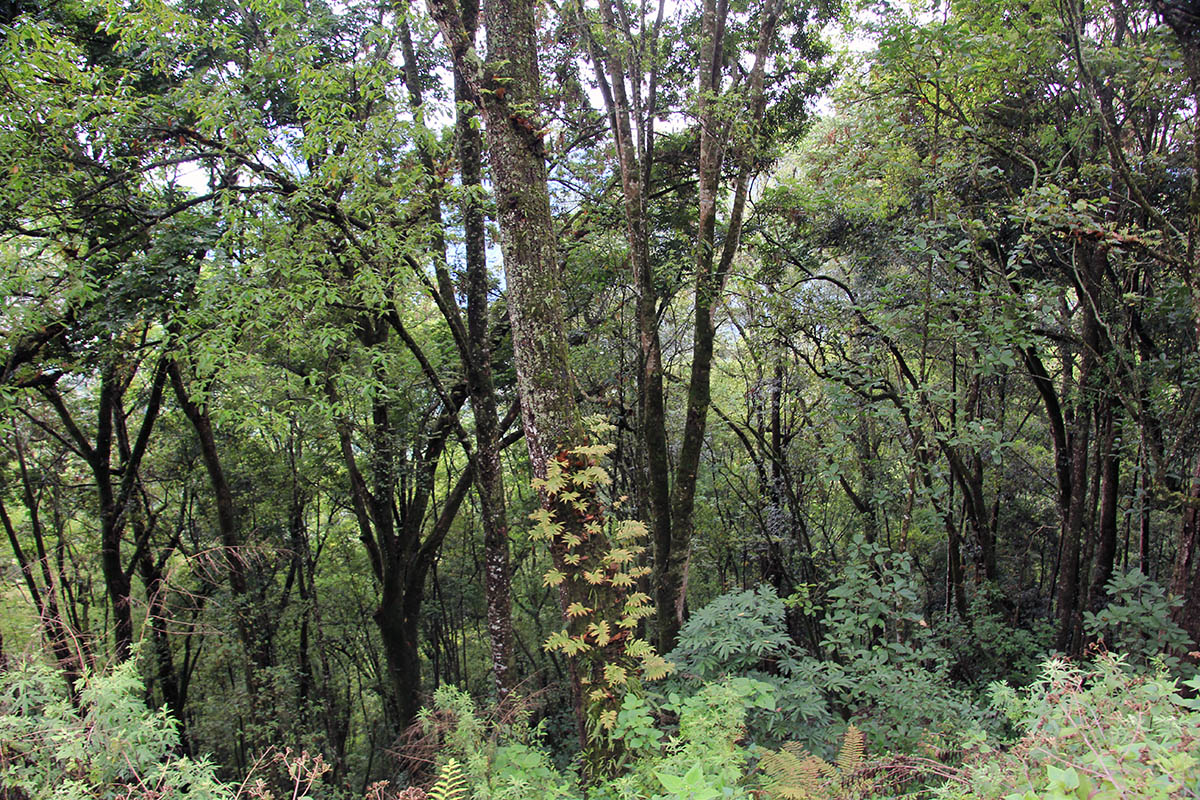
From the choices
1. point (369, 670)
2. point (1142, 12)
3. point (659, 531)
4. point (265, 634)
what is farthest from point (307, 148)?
point (369, 670)

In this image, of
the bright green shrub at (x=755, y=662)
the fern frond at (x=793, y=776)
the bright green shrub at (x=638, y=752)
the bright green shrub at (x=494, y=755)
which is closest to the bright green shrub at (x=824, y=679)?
the bright green shrub at (x=755, y=662)

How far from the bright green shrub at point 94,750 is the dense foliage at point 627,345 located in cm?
2

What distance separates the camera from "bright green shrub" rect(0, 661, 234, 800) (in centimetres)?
204

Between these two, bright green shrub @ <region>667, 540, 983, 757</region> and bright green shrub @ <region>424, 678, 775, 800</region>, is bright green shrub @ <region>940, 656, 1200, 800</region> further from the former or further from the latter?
bright green shrub @ <region>667, 540, 983, 757</region>

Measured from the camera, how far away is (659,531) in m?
6.33

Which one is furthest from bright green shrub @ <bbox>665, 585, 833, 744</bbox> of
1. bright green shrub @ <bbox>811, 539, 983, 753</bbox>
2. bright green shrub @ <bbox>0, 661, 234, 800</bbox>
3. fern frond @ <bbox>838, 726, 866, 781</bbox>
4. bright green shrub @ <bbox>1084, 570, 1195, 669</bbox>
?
bright green shrub @ <bbox>0, 661, 234, 800</bbox>

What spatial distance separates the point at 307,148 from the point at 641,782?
524cm

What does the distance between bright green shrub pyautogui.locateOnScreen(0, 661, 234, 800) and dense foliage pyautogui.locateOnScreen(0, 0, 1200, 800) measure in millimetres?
19

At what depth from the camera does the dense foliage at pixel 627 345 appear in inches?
122

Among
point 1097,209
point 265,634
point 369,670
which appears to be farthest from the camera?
point 369,670

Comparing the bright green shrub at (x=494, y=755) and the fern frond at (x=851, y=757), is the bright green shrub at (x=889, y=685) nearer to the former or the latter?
the fern frond at (x=851, y=757)

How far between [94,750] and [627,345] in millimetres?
6892

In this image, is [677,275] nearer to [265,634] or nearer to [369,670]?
[265,634]

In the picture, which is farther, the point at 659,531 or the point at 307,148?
the point at 659,531
